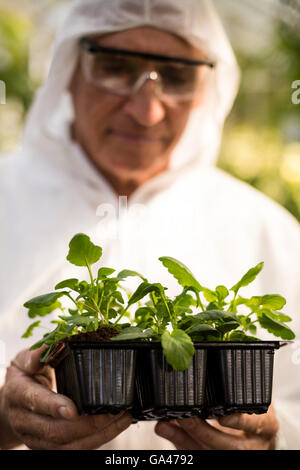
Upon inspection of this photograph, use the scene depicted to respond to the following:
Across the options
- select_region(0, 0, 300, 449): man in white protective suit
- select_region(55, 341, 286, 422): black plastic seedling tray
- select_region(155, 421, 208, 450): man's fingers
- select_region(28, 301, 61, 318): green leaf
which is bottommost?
select_region(155, 421, 208, 450): man's fingers

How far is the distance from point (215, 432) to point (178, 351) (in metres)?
0.32

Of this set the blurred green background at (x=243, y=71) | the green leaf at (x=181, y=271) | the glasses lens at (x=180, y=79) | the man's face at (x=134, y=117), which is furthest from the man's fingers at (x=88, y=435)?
the blurred green background at (x=243, y=71)

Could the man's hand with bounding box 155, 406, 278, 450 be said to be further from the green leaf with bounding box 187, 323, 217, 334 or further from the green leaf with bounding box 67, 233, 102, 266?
the green leaf with bounding box 67, 233, 102, 266

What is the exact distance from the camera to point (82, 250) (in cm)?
81

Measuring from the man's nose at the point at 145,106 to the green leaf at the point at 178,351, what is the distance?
0.83m

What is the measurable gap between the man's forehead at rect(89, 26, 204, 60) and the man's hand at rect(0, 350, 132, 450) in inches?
32.7

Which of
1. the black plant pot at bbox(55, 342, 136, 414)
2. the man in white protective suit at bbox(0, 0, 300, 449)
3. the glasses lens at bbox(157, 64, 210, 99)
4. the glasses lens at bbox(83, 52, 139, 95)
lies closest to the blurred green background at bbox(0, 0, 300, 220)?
the man in white protective suit at bbox(0, 0, 300, 449)

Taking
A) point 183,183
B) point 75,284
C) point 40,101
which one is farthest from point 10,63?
point 75,284

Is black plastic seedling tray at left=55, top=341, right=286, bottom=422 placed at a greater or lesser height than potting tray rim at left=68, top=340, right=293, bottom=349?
lesser

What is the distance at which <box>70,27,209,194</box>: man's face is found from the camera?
1.43 metres

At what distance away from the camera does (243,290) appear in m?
1.45

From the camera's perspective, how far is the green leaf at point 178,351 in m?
0.68

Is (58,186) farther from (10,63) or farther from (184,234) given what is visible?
(10,63)

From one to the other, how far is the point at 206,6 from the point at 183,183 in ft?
1.56
